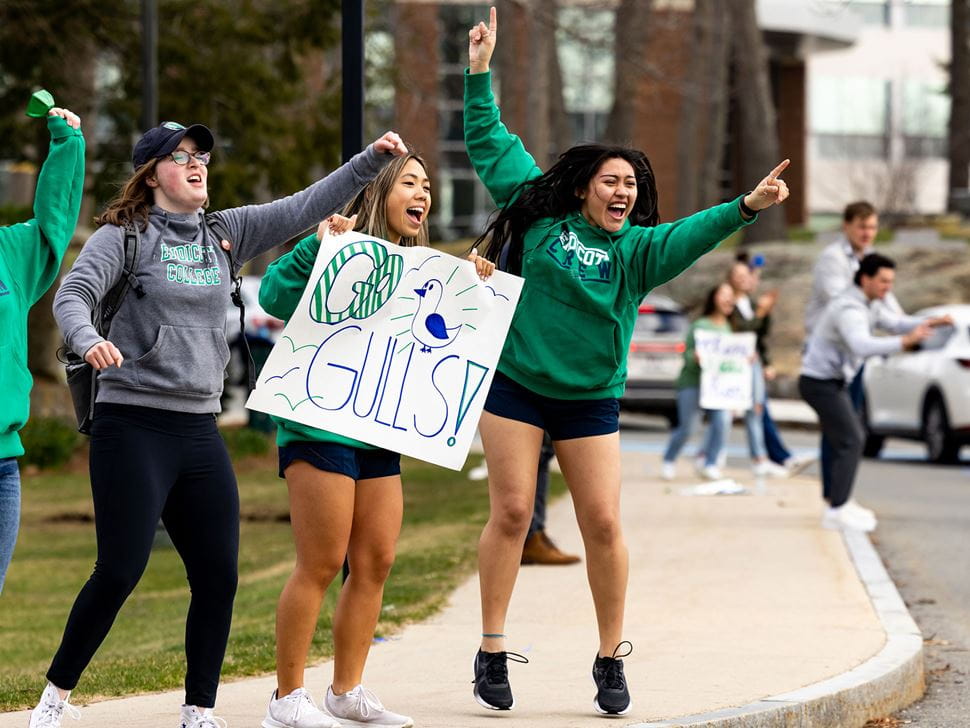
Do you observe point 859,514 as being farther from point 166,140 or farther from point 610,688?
point 166,140

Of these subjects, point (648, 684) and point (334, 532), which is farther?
point (648, 684)

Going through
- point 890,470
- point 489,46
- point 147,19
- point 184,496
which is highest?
point 147,19

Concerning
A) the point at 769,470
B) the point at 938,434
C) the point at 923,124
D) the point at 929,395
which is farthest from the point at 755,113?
the point at 769,470

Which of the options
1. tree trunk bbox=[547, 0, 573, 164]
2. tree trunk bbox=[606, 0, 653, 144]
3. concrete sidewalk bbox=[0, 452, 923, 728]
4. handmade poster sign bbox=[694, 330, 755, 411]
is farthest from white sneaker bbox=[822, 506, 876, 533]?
tree trunk bbox=[547, 0, 573, 164]

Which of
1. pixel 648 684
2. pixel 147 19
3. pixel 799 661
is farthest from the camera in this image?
pixel 147 19

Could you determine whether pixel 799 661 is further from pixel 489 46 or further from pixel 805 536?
pixel 805 536

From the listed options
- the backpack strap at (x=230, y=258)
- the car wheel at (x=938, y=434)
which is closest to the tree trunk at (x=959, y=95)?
the car wheel at (x=938, y=434)

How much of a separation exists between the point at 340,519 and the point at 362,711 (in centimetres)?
64

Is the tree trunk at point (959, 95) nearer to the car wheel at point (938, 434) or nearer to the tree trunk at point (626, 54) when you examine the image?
the tree trunk at point (626, 54)

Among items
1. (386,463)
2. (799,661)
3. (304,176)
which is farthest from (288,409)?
(304,176)

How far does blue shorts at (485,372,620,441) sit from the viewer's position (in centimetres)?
611

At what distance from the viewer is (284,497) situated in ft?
49.2

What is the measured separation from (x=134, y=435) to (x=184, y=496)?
0.26 meters

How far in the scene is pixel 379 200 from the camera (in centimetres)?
585
